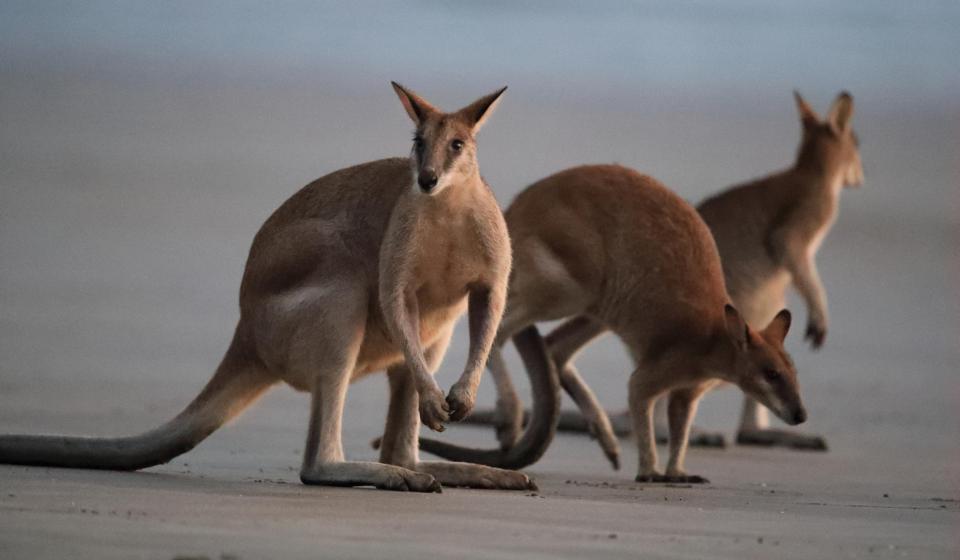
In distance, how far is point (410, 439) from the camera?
742 cm

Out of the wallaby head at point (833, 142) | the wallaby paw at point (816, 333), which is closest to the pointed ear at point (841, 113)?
the wallaby head at point (833, 142)

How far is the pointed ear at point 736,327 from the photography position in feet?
27.4

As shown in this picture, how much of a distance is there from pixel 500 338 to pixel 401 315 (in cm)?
234

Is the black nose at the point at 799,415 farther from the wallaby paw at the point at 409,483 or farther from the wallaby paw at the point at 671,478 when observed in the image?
the wallaby paw at the point at 409,483

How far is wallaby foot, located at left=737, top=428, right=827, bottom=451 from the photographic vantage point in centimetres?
1103

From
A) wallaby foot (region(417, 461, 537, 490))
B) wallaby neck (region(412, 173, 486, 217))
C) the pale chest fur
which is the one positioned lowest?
wallaby foot (region(417, 461, 537, 490))

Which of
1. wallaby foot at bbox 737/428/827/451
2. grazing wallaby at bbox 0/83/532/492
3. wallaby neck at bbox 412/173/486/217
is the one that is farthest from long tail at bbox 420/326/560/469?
wallaby foot at bbox 737/428/827/451

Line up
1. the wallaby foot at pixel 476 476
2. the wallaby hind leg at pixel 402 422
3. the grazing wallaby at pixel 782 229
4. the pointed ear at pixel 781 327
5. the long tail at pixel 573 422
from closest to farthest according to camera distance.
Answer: the wallaby foot at pixel 476 476 → the wallaby hind leg at pixel 402 422 → the pointed ear at pixel 781 327 → the long tail at pixel 573 422 → the grazing wallaby at pixel 782 229

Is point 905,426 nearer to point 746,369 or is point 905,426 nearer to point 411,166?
point 746,369

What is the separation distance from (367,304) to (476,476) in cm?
80

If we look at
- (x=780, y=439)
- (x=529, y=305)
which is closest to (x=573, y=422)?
(x=780, y=439)

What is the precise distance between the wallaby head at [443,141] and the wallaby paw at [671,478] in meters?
2.02

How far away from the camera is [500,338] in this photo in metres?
9.10

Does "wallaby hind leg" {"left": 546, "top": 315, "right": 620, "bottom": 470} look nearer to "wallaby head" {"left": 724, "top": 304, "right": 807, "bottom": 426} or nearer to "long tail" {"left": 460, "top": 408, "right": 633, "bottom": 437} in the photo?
"wallaby head" {"left": 724, "top": 304, "right": 807, "bottom": 426}
